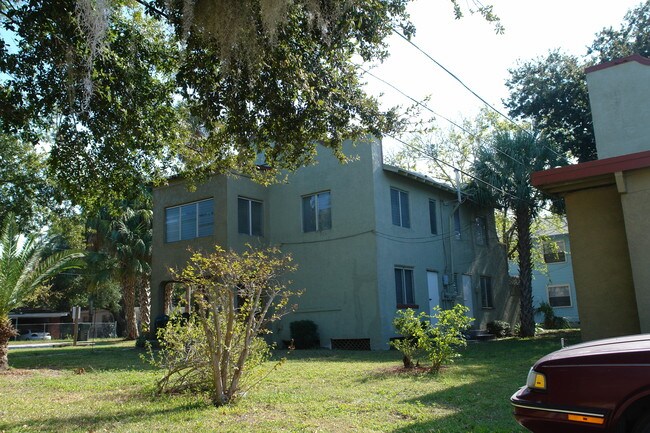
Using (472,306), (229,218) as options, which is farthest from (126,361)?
(472,306)

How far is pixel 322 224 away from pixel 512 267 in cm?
2467

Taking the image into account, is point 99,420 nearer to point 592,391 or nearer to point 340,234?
point 592,391

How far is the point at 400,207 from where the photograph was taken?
805 inches

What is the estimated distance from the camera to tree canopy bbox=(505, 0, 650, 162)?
72.4ft

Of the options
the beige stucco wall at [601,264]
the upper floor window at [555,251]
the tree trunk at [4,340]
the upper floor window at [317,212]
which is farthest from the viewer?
the upper floor window at [555,251]

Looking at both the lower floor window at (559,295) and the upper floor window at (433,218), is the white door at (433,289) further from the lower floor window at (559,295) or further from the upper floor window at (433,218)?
the lower floor window at (559,295)

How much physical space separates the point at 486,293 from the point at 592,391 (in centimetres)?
2171

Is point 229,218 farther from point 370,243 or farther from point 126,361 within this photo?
point 126,361

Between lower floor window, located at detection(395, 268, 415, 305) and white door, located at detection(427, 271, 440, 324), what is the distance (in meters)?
1.30

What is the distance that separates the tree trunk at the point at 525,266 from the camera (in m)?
22.0

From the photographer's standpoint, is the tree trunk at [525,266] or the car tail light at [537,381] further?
the tree trunk at [525,266]

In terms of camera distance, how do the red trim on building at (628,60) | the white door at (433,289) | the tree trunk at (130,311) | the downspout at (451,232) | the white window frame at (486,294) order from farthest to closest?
the tree trunk at (130,311)
the white window frame at (486,294)
the downspout at (451,232)
the white door at (433,289)
the red trim on building at (628,60)

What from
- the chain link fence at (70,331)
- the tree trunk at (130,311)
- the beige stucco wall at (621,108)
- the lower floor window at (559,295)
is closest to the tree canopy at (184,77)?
the beige stucco wall at (621,108)

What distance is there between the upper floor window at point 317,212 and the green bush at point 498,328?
30.3 ft
